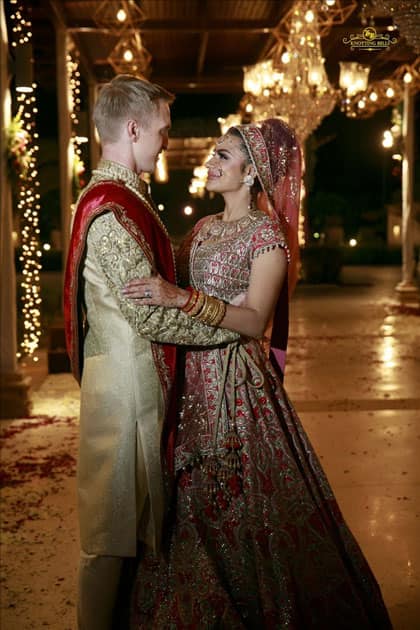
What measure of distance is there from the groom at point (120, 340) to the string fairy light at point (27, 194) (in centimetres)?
396

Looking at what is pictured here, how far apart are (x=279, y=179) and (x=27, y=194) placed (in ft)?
14.3

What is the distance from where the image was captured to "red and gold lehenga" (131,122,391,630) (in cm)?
257

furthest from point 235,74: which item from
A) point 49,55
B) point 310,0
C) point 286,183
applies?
point 286,183

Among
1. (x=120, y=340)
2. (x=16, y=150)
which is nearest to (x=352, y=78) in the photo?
(x=16, y=150)

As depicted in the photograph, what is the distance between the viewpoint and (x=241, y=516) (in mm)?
2590

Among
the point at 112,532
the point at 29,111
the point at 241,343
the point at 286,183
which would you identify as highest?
the point at 29,111

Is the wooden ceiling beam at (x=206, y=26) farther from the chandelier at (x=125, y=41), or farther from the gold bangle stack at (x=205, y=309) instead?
the gold bangle stack at (x=205, y=309)

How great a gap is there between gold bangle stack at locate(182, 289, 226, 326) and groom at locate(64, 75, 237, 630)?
0.02 meters

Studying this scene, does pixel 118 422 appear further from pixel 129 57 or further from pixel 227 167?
pixel 129 57

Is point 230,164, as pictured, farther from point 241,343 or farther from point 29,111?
point 29,111

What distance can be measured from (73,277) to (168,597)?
3.17 ft

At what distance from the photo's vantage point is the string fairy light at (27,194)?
640 cm

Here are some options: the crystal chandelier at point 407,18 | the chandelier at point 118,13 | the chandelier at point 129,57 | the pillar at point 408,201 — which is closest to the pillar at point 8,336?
the chandelier at point 118,13

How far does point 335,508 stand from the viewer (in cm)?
272
